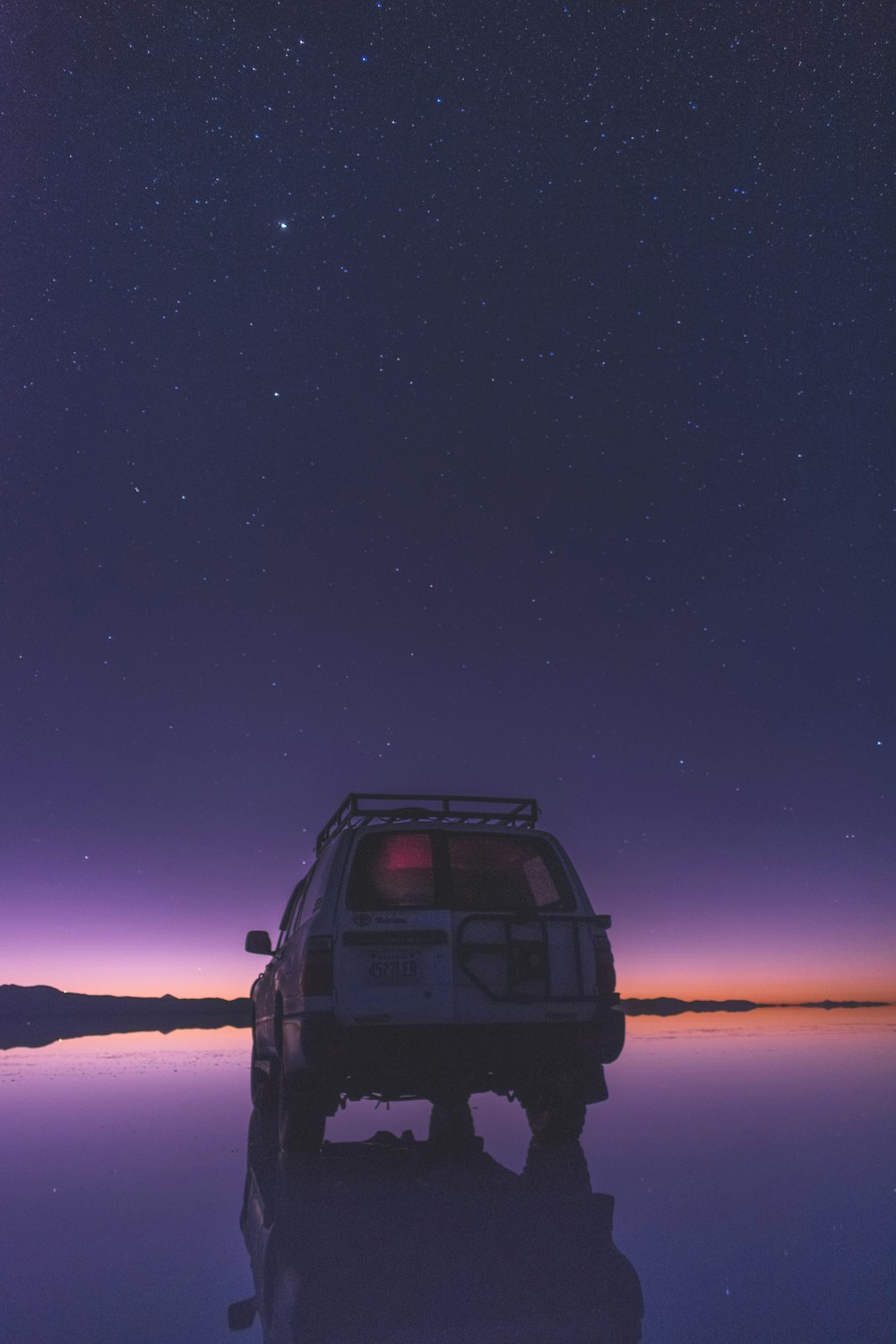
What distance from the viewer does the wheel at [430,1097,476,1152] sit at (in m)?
7.60

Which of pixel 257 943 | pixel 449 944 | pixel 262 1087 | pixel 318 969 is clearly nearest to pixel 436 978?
pixel 449 944

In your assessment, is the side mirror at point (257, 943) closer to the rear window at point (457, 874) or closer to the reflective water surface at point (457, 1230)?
the reflective water surface at point (457, 1230)

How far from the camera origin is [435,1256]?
421cm

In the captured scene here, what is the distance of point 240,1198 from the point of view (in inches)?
221

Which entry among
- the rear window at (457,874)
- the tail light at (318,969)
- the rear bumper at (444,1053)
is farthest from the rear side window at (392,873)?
the rear bumper at (444,1053)

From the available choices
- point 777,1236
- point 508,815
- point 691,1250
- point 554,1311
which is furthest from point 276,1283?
point 508,815

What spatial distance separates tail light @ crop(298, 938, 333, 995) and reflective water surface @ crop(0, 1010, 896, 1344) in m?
1.11

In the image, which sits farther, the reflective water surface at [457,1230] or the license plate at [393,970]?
the license plate at [393,970]

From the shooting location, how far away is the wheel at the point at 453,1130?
7598 mm

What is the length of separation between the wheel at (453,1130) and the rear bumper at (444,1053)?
176 cm

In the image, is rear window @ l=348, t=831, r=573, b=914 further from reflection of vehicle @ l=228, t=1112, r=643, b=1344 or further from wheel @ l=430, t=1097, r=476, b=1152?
wheel @ l=430, t=1097, r=476, b=1152

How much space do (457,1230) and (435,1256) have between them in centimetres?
48

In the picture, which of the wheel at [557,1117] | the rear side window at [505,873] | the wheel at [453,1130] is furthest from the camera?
the wheel at [453,1130]

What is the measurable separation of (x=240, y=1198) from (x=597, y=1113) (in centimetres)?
472
